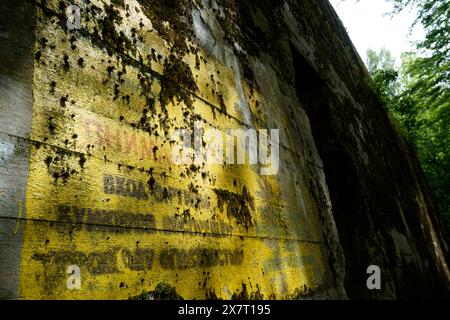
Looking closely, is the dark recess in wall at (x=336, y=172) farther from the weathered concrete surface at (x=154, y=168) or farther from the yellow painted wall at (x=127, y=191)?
the yellow painted wall at (x=127, y=191)

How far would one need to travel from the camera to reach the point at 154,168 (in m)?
1.52

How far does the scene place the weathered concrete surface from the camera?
1.09 m

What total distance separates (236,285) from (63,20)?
4.88ft

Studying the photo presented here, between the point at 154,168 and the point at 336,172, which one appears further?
the point at 336,172

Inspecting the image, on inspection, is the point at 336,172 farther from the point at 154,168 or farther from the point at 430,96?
the point at 430,96

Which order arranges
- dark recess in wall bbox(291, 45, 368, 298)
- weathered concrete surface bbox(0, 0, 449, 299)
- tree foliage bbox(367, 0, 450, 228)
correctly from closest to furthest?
weathered concrete surface bbox(0, 0, 449, 299) < dark recess in wall bbox(291, 45, 368, 298) < tree foliage bbox(367, 0, 450, 228)

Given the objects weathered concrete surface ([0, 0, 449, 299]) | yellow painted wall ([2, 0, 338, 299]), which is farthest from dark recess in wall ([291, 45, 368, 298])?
yellow painted wall ([2, 0, 338, 299])

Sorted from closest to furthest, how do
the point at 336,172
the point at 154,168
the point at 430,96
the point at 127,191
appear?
the point at 127,191, the point at 154,168, the point at 336,172, the point at 430,96

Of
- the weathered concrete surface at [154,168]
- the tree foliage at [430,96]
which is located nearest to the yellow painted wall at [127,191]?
the weathered concrete surface at [154,168]

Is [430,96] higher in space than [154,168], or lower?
higher

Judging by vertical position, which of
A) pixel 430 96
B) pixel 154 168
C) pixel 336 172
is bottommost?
pixel 154 168

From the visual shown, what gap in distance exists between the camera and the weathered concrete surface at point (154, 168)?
109 centimetres

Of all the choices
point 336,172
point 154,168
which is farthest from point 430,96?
point 154,168

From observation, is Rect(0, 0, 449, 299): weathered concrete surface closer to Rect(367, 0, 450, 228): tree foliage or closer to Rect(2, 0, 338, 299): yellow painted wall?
Rect(2, 0, 338, 299): yellow painted wall
